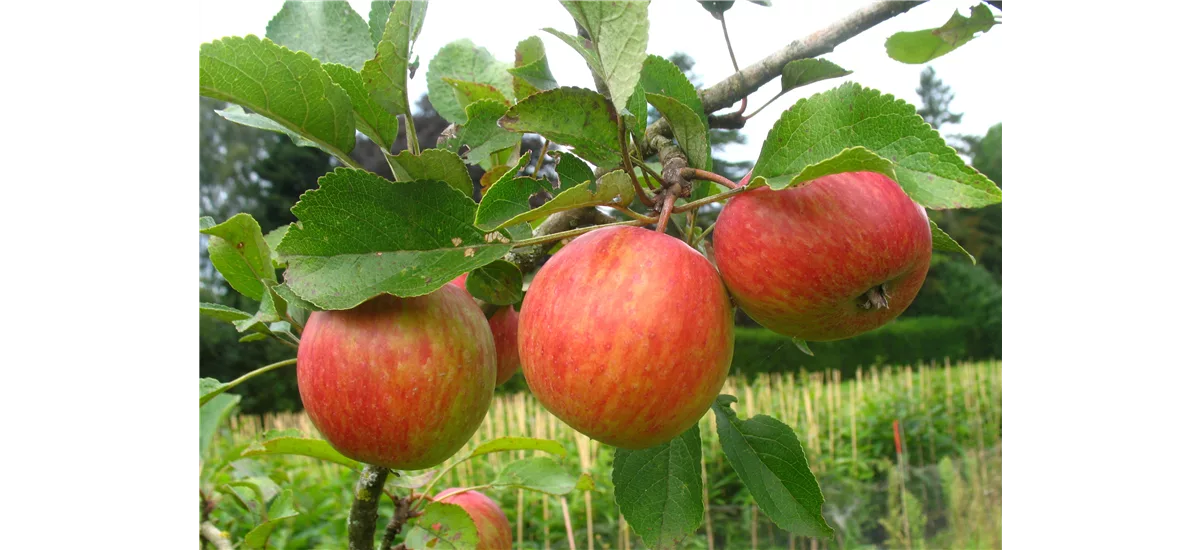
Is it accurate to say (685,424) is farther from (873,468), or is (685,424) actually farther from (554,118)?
(873,468)

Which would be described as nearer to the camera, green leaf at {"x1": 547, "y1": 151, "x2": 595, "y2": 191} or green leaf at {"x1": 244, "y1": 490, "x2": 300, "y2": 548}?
green leaf at {"x1": 547, "y1": 151, "x2": 595, "y2": 191}

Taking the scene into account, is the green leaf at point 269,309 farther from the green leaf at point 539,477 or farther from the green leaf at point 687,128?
the green leaf at point 539,477

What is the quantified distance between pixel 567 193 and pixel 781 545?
109 inches

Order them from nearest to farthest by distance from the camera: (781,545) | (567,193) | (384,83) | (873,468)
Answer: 1. (567,193)
2. (384,83)
3. (781,545)
4. (873,468)

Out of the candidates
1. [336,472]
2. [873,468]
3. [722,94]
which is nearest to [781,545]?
[873,468]

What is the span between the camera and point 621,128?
0.41 m

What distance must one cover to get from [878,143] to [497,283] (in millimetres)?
261

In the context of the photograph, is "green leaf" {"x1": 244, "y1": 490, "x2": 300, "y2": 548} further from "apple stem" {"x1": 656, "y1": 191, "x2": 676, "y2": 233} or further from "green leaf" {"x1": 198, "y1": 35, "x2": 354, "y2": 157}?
"apple stem" {"x1": 656, "y1": 191, "x2": 676, "y2": 233}

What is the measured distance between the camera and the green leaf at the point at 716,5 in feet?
2.04

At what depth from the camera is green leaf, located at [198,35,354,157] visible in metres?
0.44

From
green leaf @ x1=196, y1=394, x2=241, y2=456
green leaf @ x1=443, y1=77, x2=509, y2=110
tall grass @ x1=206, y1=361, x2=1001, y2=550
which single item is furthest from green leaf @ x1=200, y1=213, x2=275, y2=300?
tall grass @ x1=206, y1=361, x2=1001, y2=550

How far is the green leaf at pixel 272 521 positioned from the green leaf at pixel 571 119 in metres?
0.58

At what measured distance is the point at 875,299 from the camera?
44 cm

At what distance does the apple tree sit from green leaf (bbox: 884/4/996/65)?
0.41 feet
